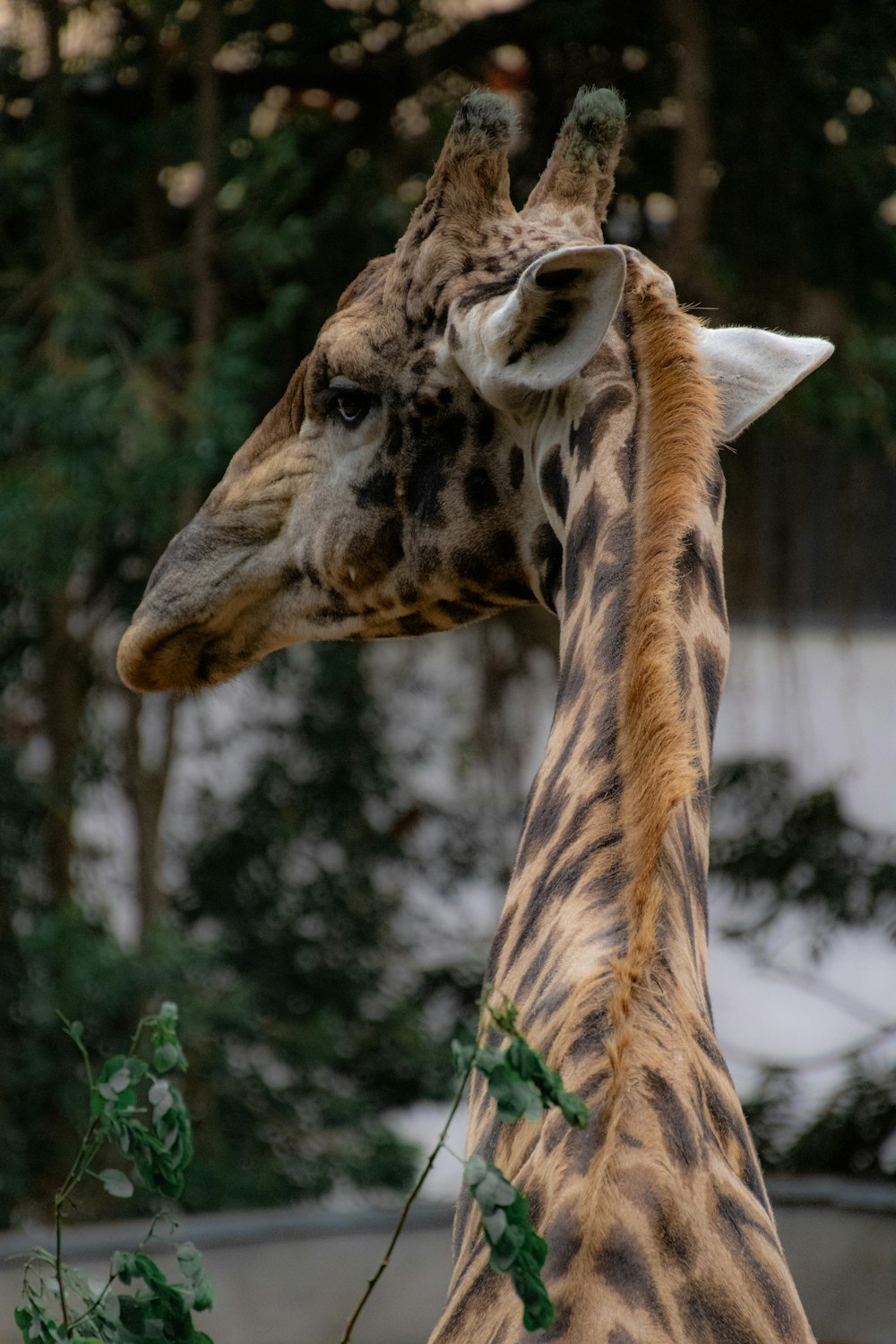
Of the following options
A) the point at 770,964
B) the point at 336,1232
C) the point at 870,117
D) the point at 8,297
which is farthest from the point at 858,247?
the point at 336,1232

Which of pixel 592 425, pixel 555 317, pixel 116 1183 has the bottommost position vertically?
pixel 116 1183

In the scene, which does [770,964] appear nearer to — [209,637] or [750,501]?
[750,501]

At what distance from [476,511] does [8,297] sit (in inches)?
108

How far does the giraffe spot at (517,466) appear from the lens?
5.43 feet

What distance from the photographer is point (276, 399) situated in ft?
14.5

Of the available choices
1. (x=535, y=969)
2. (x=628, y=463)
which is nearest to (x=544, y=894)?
(x=535, y=969)

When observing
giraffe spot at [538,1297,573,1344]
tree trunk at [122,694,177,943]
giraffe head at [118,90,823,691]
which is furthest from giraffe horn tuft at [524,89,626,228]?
tree trunk at [122,694,177,943]

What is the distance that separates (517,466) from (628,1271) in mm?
837

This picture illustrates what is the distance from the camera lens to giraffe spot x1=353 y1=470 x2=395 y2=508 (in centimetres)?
173

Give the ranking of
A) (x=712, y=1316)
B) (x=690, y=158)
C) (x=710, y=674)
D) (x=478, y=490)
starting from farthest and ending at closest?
(x=690, y=158) < (x=478, y=490) < (x=710, y=674) < (x=712, y=1316)

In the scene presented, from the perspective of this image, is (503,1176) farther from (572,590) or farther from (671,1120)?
(572,590)

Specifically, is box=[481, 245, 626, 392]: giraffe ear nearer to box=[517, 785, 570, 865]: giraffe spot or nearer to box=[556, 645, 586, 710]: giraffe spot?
box=[556, 645, 586, 710]: giraffe spot

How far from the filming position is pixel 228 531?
187 cm

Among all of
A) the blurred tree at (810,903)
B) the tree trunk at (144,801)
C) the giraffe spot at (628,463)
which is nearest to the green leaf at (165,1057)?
the giraffe spot at (628,463)
